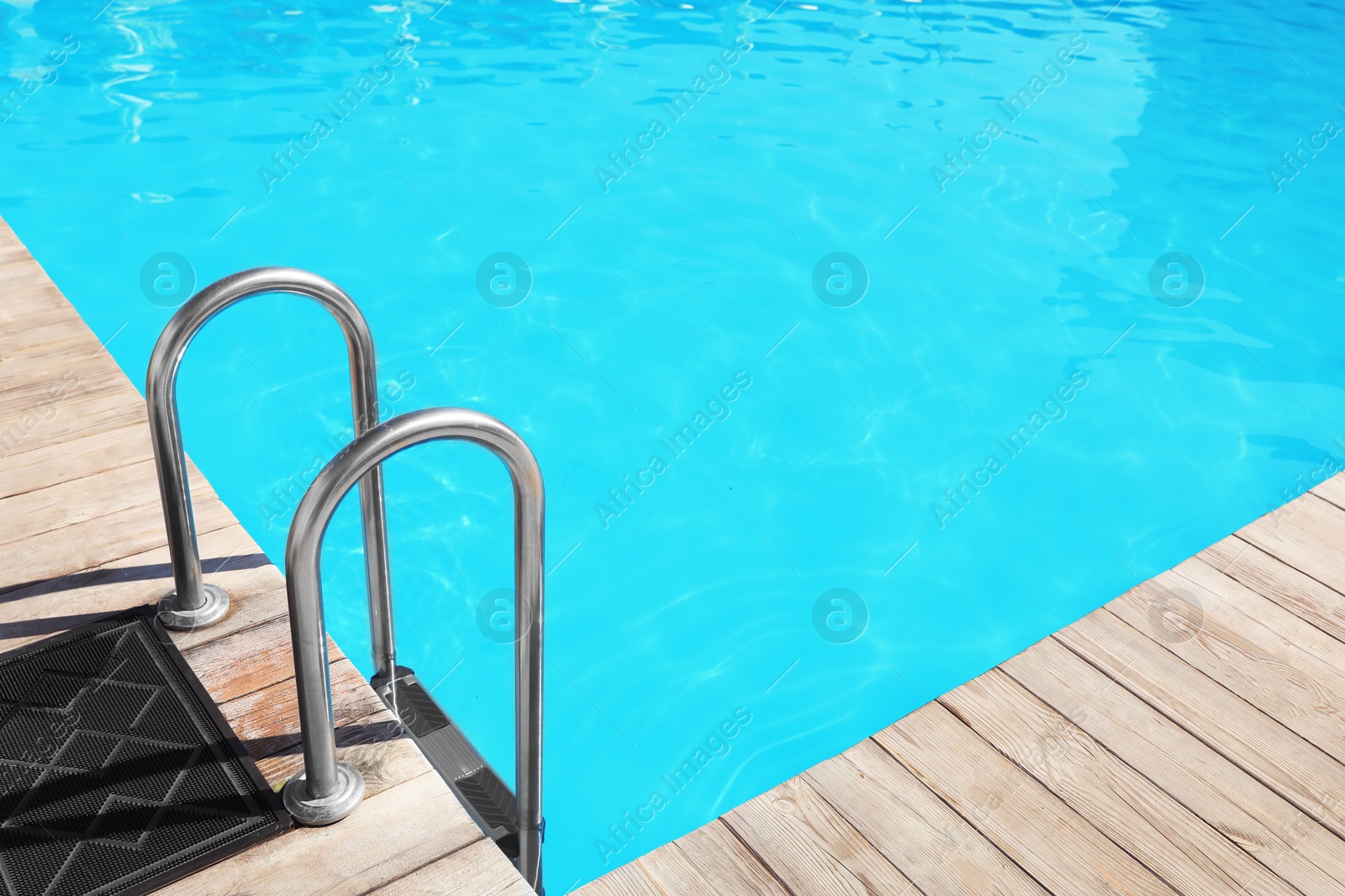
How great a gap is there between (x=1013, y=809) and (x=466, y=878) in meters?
1.17

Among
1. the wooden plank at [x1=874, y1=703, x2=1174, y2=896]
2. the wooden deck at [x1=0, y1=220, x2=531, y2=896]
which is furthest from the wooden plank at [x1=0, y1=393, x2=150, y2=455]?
the wooden plank at [x1=874, y1=703, x2=1174, y2=896]

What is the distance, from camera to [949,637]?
12.1 ft

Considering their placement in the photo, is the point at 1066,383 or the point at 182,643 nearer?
the point at 182,643

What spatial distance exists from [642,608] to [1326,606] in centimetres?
213

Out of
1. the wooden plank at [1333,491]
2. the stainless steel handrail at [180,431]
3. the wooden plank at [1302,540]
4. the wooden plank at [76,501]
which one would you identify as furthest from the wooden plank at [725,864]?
the wooden plank at [1333,491]

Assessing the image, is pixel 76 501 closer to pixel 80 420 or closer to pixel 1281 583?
pixel 80 420

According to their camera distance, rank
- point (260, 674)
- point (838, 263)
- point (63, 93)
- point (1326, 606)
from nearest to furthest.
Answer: point (260, 674) < point (1326, 606) < point (838, 263) < point (63, 93)

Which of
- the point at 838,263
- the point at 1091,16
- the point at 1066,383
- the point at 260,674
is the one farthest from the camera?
the point at 1091,16

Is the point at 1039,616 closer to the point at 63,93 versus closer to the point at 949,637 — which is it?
the point at 949,637

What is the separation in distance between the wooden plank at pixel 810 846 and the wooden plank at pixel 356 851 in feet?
2.11

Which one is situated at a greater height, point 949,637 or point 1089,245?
point 1089,245

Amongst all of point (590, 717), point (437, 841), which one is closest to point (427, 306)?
point (590, 717)

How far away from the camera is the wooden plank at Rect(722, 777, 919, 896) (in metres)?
1.94

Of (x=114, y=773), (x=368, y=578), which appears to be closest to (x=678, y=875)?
(x=368, y=578)
